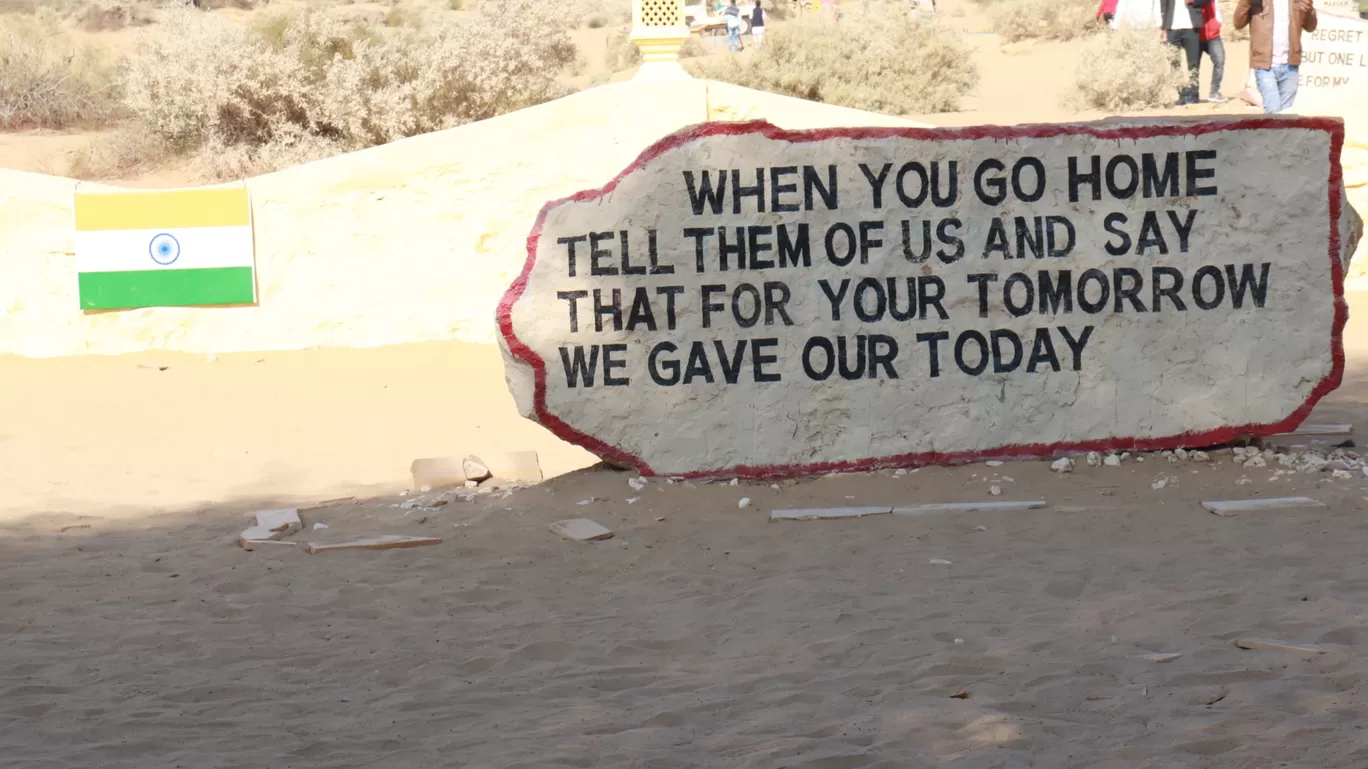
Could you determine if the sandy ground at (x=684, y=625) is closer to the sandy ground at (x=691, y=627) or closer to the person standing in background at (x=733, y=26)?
the sandy ground at (x=691, y=627)

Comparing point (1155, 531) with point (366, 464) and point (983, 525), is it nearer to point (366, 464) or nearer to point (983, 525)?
point (983, 525)

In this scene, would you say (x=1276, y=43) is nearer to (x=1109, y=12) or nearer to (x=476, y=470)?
(x=1109, y=12)

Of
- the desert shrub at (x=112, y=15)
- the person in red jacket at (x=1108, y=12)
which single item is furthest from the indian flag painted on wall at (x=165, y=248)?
the desert shrub at (x=112, y=15)

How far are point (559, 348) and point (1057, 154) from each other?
2.55 m

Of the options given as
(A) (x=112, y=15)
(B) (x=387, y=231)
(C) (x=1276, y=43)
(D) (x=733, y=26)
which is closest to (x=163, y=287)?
(B) (x=387, y=231)

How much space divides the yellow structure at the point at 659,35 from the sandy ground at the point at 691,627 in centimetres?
475

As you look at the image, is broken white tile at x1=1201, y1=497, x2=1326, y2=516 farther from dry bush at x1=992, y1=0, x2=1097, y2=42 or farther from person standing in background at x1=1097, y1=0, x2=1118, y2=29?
dry bush at x1=992, y1=0, x2=1097, y2=42

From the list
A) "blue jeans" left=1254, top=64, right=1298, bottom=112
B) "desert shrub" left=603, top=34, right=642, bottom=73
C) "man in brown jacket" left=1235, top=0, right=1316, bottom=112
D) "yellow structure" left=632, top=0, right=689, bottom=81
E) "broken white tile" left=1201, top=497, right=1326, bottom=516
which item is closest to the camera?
"broken white tile" left=1201, top=497, right=1326, bottom=516

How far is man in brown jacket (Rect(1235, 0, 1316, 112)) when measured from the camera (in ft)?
44.5

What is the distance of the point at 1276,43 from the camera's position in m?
13.6

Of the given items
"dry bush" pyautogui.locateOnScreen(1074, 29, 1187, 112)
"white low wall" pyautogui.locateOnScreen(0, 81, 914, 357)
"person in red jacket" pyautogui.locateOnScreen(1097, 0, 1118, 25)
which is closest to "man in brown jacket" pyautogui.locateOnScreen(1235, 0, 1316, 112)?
"dry bush" pyautogui.locateOnScreen(1074, 29, 1187, 112)

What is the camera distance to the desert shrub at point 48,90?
19.6 metres

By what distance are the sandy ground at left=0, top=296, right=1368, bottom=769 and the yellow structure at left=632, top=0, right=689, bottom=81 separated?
4747 mm

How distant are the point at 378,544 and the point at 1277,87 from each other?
10.6 metres
